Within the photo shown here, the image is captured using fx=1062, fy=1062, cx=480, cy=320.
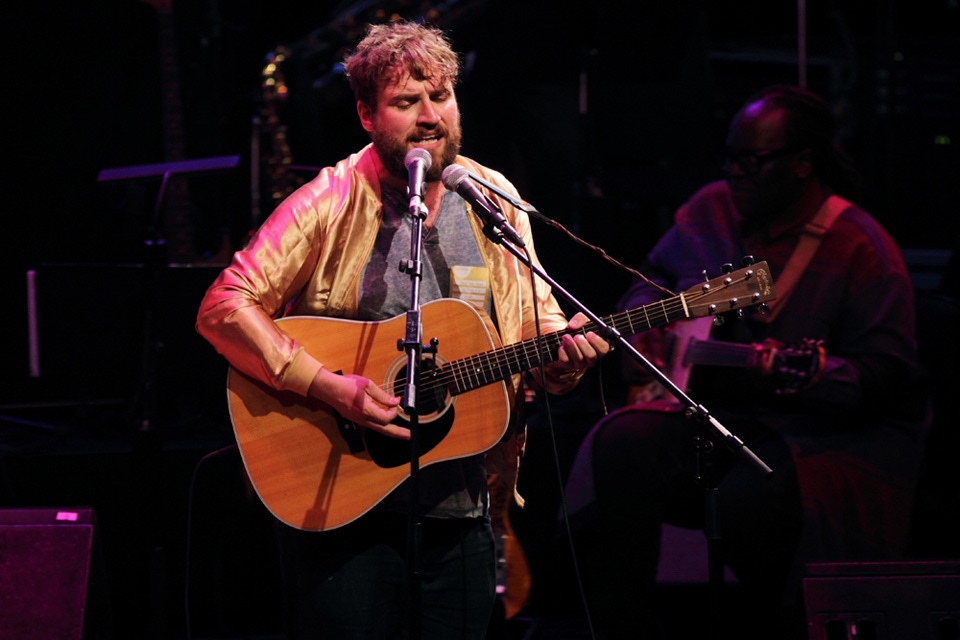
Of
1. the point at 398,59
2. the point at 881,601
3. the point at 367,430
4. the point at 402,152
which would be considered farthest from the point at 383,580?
the point at 881,601

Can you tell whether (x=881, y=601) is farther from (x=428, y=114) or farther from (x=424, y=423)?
(x=428, y=114)

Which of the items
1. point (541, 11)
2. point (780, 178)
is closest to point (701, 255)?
point (780, 178)

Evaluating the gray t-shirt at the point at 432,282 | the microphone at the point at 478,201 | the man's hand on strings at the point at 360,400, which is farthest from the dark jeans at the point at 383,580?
the microphone at the point at 478,201

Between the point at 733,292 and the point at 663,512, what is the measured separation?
1.52 m

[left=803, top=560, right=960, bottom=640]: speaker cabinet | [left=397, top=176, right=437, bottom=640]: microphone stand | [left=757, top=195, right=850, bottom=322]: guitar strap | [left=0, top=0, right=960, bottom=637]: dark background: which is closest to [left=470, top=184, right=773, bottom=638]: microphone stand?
[left=397, top=176, right=437, bottom=640]: microphone stand

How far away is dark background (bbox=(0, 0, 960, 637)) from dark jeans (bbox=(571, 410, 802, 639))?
1395mm

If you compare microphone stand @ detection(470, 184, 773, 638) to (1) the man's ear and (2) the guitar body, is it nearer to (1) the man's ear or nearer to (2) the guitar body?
(2) the guitar body

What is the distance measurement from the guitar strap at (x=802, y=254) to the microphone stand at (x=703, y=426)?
1351mm

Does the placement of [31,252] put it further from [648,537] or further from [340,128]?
[648,537]

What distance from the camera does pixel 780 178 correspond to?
4.20m

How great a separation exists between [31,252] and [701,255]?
3535 mm

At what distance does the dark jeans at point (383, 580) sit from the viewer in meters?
2.75

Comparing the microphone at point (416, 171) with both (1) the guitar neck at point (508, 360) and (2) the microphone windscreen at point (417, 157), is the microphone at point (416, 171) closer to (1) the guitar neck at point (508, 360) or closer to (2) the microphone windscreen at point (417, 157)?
(2) the microphone windscreen at point (417, 157)

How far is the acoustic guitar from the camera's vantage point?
2.81m
